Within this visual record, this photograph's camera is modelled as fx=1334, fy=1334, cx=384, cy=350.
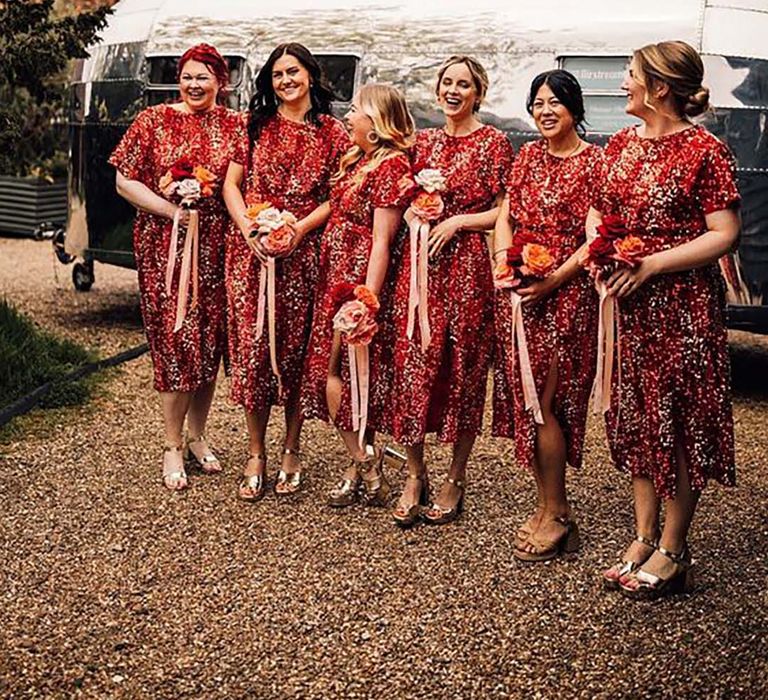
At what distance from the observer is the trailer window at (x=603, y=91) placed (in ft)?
29.0

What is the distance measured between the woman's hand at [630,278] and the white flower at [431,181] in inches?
40.8

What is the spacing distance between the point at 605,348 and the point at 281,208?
1.88m

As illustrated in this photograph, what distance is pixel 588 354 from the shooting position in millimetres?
5348

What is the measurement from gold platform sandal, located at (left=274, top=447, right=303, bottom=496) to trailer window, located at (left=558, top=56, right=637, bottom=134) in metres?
3.52

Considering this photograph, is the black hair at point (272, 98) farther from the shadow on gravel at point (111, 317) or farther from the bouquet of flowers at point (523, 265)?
the shadow on gravel at point (111, 317)

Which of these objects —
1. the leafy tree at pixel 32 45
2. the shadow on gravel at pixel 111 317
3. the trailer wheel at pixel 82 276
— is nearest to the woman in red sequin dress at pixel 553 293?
the leafy tree at pixel 32 45

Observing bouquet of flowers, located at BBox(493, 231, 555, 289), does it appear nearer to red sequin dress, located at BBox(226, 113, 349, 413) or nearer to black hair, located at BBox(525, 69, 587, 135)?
black hair, located at BBox(525, 69, 587, 135)

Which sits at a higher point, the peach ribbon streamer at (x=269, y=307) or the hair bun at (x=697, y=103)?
the hair bun at (x=697, y=103)

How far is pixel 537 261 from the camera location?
518 cm

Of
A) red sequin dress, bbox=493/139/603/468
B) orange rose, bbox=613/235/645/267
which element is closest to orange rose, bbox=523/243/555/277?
red sequin dress, bbox=493/139/603/468

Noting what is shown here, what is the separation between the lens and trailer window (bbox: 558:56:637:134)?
29.0ft

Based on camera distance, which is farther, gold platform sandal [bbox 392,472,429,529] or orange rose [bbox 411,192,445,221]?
gold platform sandal [bbox 392,472,429,529]

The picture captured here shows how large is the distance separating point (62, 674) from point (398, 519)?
194cm

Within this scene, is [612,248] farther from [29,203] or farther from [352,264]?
[29,203]
